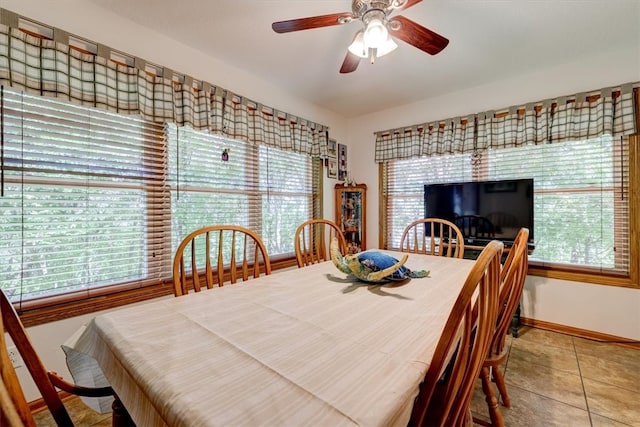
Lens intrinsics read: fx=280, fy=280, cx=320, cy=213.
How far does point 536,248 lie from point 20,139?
394 centimetres

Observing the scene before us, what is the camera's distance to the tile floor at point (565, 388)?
5.00 feet

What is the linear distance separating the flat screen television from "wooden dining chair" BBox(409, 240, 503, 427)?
7.23ft

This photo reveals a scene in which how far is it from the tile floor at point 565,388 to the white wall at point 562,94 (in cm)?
22

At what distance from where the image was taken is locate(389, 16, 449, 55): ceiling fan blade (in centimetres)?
146

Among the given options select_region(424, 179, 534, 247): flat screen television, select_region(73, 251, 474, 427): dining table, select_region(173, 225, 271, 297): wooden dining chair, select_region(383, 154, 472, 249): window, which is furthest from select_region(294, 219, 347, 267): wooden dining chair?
select_region(424, 179, 534, 247): flat screen television

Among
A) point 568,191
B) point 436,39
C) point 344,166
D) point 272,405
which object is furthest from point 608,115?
point 272,405

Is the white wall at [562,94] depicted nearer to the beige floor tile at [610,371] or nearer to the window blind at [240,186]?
the beige floor tile at [610,371]

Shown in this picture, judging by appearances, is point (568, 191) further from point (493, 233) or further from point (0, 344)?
point (0, 344)

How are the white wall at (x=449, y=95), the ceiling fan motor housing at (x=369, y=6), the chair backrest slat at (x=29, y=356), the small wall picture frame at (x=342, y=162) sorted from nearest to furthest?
1. the chair backrest slat at (x=29, y=356)
2. the ceiling fan motor housing at (x=369, y=6)
3. the white wall at (x=449, y=95)
4. the small wall picture frame at (x=342, y=162)

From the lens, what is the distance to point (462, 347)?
25.2 inches

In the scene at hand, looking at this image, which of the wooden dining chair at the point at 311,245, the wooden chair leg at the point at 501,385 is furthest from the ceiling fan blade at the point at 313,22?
the wooden chair leg at the point at 501,385

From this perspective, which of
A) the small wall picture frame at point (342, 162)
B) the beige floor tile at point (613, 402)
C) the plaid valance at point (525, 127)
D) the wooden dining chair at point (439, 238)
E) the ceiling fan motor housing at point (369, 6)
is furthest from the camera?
the small wall picture frame at point (342, 162)

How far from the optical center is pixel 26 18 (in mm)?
1543

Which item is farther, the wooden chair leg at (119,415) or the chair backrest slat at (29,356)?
the wooden chair leg at (119,415)
